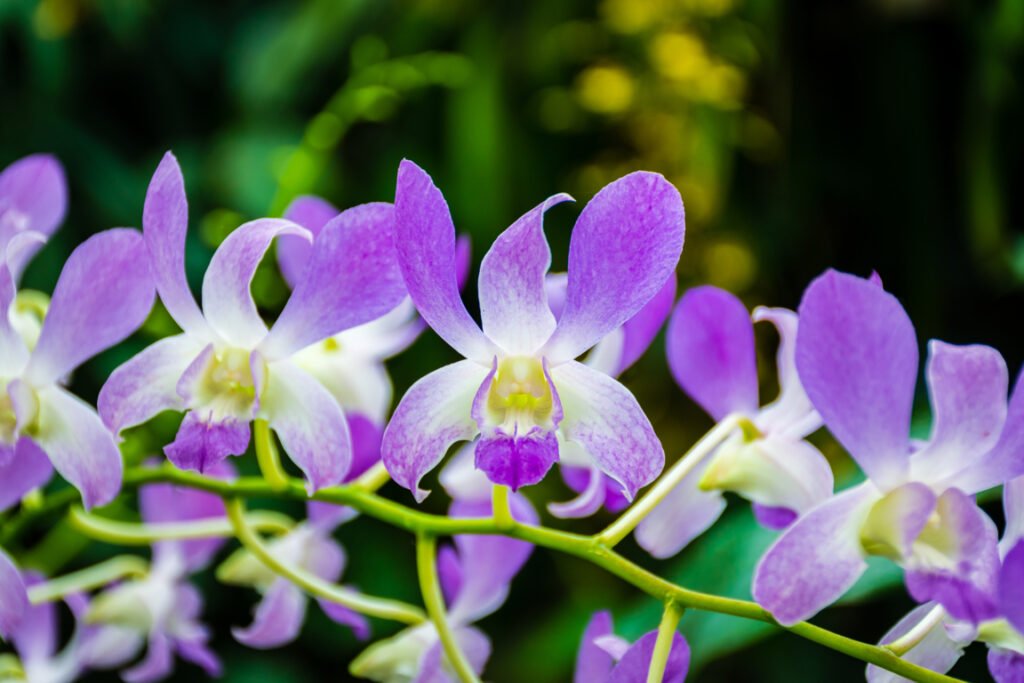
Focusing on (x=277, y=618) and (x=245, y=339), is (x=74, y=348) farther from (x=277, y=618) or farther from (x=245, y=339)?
(x=277, y=618)

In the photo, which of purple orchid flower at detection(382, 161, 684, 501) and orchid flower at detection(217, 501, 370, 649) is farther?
orchid flower at detection(217, 501, 370, 649)

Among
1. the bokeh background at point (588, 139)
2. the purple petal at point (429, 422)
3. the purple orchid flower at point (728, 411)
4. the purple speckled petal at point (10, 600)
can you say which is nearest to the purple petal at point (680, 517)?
the purple orchid flower at point (728, 411)

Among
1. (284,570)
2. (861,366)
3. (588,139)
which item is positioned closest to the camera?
(861,366)

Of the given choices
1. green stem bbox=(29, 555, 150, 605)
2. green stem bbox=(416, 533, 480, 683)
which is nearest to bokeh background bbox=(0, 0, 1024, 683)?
green stem bbox=(29, 555, 150, 605)

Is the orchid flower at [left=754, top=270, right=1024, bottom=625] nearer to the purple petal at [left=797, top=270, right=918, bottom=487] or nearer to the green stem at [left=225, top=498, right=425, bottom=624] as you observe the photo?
the purple petal at [left=797, top=270, right=918, bottom=487]

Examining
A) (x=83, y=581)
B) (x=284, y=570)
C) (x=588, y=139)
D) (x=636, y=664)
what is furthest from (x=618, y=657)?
(x=588, y=139)

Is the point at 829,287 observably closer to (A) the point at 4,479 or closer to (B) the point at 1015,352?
(A) the point at 4,479

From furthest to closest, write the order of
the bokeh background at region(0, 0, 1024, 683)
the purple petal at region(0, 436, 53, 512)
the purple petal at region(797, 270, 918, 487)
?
the bokeh background at region(0, 0, 1024, 683) → the purple petal at region(0, 436, 53, 512) → the purple petal at region(797, 270, 918, 487)
